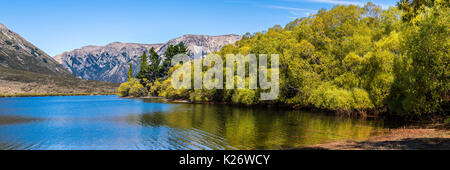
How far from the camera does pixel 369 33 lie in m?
49.9

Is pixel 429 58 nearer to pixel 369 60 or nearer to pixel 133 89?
pixel 369 60

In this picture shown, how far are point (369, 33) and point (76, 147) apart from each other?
1820 inches

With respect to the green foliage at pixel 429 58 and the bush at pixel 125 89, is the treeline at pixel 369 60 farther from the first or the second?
the bush at pixel 125 89

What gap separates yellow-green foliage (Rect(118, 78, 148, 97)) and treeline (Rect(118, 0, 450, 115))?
8497 cm

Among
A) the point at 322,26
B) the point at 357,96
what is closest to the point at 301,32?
the point at 322,26

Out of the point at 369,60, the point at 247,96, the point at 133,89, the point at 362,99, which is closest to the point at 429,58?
the point at 369,60

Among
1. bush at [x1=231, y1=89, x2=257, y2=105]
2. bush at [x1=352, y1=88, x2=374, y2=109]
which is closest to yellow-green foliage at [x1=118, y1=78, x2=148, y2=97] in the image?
bush at [x1=231, y1=89, x2=257, y2=105]

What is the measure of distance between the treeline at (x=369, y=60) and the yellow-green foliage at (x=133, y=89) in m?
85.0

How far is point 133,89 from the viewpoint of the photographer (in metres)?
148

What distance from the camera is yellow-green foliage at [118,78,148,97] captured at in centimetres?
14912

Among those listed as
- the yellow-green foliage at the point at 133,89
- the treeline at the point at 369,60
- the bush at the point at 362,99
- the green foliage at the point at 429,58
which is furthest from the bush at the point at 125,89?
the green foliage at the point at 429,58

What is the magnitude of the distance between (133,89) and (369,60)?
416 ft

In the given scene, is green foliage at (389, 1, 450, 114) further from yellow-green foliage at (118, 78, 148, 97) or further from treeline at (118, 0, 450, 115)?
yellow-green foliage at (118, 78, 148, 97)
